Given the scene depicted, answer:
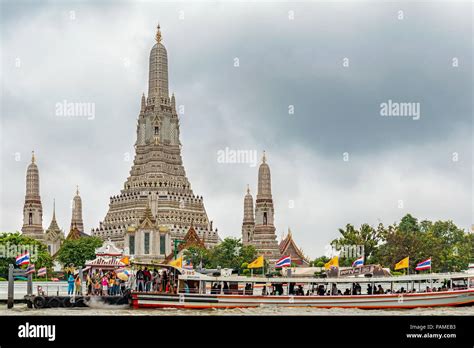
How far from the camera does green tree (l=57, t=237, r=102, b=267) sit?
→ 107812 mm

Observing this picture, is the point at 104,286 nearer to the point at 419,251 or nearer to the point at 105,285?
the point at 105,285

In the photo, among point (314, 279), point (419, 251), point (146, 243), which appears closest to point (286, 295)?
point (314, 279)

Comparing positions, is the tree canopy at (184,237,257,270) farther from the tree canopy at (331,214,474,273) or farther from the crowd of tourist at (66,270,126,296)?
the crowd of tourist at (66,270,126,296)

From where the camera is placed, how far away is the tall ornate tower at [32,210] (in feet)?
445

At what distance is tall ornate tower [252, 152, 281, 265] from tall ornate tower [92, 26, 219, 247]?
6931 mm

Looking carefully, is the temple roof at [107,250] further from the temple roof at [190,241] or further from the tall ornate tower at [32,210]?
the tall ornate tower at [32,210]

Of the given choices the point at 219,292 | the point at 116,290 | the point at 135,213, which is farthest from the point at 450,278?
the point at 135,213

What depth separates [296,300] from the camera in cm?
5300

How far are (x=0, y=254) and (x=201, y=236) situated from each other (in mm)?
46273

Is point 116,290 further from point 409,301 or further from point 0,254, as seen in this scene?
point 0,254

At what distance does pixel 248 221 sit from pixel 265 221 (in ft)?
33.4

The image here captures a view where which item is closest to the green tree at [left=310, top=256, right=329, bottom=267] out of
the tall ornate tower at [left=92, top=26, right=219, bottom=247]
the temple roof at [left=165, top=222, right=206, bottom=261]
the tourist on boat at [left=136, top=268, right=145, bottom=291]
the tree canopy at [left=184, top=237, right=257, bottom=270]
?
the tree canopy at [left=184, top=237, right=257, bottom=270]
